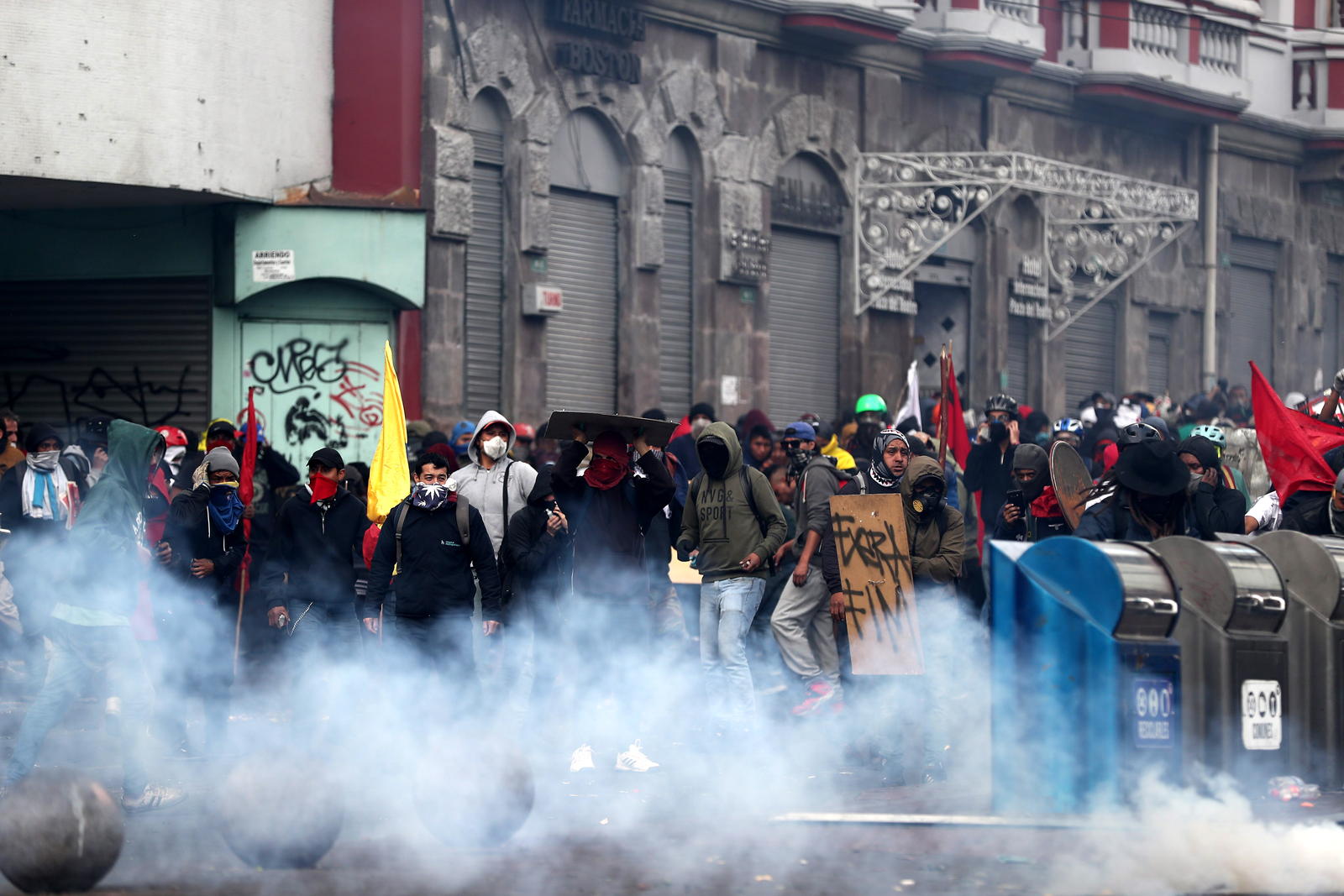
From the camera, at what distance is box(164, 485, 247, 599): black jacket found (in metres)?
9.94

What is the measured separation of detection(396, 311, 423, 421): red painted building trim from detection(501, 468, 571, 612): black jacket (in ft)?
21.4

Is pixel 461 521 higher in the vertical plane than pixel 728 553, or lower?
higher

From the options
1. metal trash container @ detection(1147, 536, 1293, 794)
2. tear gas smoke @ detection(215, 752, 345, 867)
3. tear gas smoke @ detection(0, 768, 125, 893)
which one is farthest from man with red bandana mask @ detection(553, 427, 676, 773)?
tear gas smoke @ detection(0, 768, 125, 893)

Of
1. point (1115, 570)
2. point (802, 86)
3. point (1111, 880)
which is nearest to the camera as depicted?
point (1111, 880)

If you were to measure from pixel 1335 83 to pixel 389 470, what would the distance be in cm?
1945

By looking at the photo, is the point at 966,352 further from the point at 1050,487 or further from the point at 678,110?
the point at 1050,487

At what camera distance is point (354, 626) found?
1029 centimetres

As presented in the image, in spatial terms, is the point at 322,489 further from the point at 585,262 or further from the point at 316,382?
the point at 585,262

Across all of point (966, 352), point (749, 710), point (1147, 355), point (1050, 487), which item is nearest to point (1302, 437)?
point (1050, 487)

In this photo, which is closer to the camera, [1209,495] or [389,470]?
[1209,495]

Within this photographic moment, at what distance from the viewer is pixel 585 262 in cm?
1842

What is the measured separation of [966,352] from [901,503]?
43.8 feet

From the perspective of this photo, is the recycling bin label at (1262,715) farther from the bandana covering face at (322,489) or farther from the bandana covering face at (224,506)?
the bandana covering face at (224,506)

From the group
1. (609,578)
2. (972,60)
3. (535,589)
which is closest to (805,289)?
(972,60)
